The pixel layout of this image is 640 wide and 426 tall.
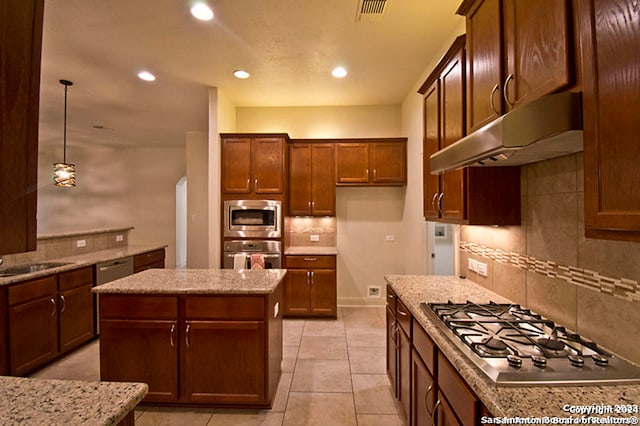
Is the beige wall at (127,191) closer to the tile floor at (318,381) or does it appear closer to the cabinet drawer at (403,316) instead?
the tile floor at (318,381)

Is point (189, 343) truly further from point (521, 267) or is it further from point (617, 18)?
point (617, 18)

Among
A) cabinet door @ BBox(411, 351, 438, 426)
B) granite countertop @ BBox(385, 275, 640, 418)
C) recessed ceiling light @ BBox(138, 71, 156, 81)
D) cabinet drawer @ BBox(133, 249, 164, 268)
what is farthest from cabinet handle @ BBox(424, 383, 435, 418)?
recessed ceiling light @ BBox(138, 71, 156, 81)

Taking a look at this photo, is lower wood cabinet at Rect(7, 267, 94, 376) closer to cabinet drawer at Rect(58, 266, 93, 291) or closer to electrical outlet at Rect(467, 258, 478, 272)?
cabinet drawer at Rect(58, 266, 93, 291)

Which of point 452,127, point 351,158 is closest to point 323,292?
point 351,158

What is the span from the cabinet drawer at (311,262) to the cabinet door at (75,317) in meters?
2.31

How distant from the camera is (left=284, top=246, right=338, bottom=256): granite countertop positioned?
4.02 meters

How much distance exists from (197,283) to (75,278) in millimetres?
1892

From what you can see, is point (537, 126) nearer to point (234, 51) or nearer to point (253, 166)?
point (234, 51)

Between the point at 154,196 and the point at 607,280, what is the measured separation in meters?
7.75

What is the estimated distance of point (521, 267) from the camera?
5.89 ft

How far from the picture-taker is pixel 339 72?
136 inches

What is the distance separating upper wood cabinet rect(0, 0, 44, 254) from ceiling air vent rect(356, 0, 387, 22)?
2154 mm

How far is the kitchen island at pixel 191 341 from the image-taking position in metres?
2.12

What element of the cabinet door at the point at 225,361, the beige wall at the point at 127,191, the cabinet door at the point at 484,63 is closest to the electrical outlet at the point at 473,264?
the cabinet door at the point at 484,63
